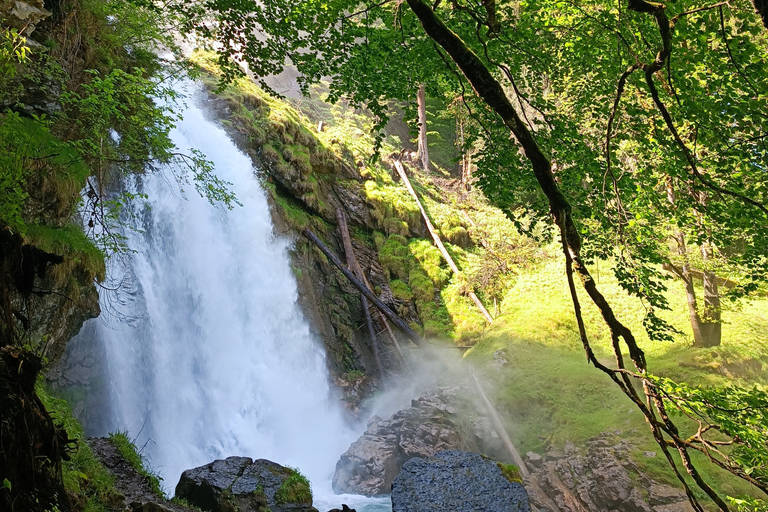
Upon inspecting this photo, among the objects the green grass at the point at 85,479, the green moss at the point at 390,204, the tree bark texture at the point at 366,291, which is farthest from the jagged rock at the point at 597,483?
the green moss at the point at 390,204

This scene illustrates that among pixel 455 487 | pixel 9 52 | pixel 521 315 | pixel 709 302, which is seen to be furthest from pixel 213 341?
pixel 709 302

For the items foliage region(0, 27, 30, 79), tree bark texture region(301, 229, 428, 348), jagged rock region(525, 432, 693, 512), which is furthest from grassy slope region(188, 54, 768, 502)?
foliage region(0, 27, 30, 79)

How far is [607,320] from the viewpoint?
2049 millimetres

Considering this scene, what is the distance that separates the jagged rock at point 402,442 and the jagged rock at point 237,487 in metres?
2.11

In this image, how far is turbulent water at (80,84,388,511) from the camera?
8617 mm

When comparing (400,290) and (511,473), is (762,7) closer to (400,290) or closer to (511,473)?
(511,473)

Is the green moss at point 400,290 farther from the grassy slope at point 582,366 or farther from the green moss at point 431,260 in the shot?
the grassy slope at point 582,366

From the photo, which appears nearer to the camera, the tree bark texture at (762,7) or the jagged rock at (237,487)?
the tree bark texture at (762,7)

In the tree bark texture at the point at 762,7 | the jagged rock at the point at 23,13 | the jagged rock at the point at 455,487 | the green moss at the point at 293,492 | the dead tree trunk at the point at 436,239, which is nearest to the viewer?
the tree bark texture at the point at 762,7

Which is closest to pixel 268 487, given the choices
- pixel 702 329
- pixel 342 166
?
pixel 702 329

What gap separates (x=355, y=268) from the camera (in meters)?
15.2

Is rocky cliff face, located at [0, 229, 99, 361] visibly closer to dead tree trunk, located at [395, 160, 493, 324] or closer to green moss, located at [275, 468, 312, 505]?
green moss, located at [275, 468, 312, 505]

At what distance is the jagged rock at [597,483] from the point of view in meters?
7.03

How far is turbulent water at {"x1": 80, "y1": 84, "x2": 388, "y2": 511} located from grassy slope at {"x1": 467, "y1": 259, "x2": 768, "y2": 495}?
163 inches
